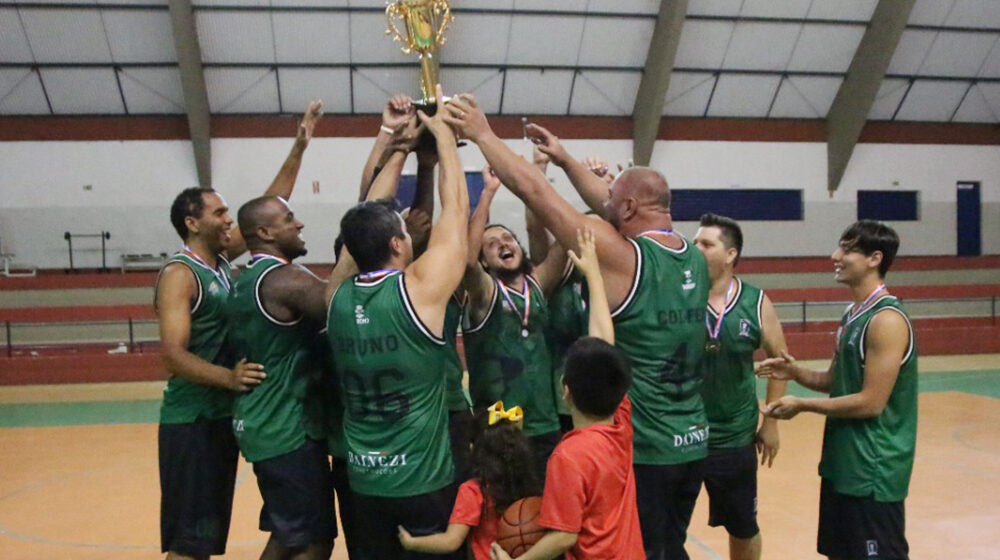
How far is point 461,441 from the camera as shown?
13.9 ft

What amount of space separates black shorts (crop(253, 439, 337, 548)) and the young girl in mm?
853

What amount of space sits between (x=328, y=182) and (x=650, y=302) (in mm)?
16535

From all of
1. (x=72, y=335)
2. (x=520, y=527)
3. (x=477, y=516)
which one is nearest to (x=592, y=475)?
(x=520, y=527)

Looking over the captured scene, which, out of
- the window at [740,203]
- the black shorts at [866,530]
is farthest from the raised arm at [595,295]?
the window at [740,203]

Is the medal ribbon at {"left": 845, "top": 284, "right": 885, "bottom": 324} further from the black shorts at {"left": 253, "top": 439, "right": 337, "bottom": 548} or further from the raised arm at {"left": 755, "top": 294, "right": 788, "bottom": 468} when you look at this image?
the black shorts at {"left": 253, "top": 439, "right": 337, "bottom": 548}

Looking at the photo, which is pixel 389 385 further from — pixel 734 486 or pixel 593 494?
pixel 734 486

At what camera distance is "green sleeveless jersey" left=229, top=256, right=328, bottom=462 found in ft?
12.4

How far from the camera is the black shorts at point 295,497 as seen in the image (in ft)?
12.5

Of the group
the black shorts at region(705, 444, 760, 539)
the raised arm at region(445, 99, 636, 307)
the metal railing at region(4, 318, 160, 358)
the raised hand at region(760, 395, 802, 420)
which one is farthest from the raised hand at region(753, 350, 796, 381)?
the metal railing at region(4, 318, 160, 358)

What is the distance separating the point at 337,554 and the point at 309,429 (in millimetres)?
2059

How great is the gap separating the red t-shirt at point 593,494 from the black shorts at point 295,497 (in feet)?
4.78

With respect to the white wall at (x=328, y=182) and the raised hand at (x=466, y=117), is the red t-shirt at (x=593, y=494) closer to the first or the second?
the raised hand at (x=466, y=117)

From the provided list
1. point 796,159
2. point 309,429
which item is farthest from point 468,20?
point 309,429

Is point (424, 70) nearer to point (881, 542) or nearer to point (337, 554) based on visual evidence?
point (881, 542)
